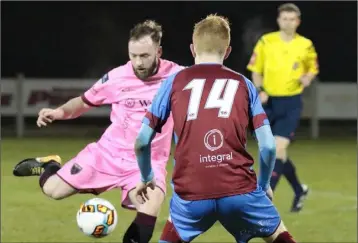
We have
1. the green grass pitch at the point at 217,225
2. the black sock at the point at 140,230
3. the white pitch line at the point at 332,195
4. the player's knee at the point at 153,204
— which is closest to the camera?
the black sock at the point at 140,230

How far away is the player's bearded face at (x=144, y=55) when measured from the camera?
636 centimetres

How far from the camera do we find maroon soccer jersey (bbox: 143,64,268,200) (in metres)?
4.77

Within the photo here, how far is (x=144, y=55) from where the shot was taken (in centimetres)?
643

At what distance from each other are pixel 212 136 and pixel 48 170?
2.70 meters

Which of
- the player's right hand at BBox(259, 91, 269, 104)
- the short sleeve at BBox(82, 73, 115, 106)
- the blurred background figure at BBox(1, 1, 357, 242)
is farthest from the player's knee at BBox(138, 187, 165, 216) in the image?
the player's right hand at BBox(259, 91, 269, 104)

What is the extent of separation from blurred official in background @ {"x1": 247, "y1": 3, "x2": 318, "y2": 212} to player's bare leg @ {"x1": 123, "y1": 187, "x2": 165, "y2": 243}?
3.51 meters

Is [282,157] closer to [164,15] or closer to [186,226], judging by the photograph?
[186,226]

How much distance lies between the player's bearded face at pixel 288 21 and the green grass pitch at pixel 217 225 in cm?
204

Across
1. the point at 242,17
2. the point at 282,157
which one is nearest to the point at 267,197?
the point at 282,157

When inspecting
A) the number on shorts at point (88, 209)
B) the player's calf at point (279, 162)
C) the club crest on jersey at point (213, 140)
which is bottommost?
the player's calf at point (279, 162)

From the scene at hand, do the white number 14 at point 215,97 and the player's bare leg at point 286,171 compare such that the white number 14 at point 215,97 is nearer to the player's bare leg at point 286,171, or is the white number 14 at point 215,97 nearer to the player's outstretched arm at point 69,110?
the player's outstretched arm at point 69,110

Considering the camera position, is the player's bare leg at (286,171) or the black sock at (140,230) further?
the player's bare leg at (286,171)

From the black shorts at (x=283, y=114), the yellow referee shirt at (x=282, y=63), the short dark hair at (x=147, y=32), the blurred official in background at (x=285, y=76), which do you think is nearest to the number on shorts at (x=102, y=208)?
the short dark hair at (x=147, y=32)

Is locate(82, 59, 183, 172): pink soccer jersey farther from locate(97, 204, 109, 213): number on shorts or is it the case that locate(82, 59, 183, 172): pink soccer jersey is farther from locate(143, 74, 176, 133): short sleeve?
locate(143, 74, 176, 133): short sleeve
